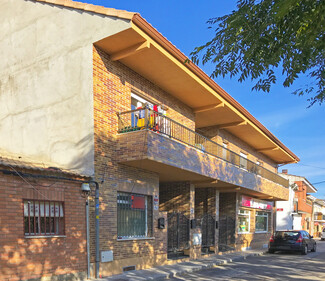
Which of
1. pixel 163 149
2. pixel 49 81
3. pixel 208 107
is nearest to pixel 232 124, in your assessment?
pixel 208 107

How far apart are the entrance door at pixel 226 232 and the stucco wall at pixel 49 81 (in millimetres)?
11198

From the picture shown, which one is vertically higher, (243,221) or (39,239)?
(39,239)

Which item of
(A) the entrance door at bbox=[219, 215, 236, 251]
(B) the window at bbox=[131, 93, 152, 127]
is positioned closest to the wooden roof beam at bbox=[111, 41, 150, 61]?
(B) the window at bbox=[131, 93, 152, 127]

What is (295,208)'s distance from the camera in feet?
127

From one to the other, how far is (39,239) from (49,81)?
526cm

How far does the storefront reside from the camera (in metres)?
19.7

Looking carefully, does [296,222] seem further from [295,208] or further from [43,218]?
[43,218]

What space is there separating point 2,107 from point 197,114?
27.8 ft

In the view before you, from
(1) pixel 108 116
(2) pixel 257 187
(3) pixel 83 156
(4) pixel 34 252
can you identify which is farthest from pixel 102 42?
(2) pixel 257 187

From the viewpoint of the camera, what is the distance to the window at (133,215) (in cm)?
1082

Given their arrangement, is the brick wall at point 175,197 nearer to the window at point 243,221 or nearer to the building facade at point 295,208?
the window at point 243,221

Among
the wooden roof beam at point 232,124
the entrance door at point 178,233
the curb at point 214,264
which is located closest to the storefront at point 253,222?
the curb at point 214,264

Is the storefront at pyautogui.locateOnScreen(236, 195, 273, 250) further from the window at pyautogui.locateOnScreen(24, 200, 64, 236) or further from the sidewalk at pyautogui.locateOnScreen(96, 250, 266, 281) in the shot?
the window at pyautogui.locateOnScreen(24, 200, 64, 236)

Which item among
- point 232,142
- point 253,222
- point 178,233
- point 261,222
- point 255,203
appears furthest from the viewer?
point 261,222
